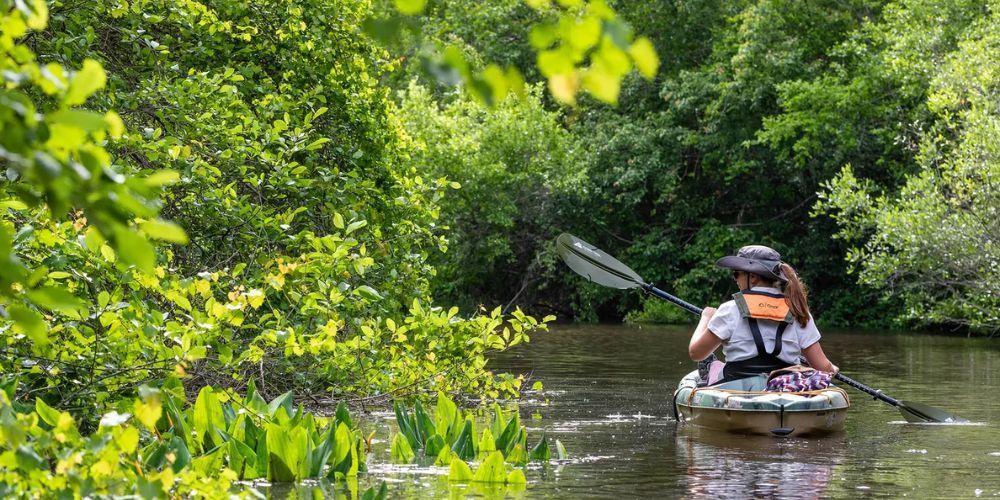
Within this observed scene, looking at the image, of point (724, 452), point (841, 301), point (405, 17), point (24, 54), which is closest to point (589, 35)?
point (405, 17)

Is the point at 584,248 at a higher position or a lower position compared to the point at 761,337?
higher

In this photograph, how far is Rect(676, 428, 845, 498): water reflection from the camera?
7281 mm

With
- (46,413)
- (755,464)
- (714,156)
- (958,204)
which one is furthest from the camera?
(714,156)

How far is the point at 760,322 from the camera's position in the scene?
32.4ft

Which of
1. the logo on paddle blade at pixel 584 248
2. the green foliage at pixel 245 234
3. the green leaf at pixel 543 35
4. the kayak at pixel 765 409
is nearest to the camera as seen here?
the green leaf at pixel 543 35

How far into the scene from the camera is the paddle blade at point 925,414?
430 inches

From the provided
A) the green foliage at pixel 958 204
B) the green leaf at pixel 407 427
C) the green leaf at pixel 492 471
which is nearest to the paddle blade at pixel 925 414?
the green leaf at pixel 407 427

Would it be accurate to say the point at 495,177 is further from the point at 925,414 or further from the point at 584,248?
the point at 925,414

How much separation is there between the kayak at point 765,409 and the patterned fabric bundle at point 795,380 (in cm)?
8

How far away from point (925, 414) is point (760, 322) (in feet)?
7.00

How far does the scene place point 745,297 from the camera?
9766 millimetres

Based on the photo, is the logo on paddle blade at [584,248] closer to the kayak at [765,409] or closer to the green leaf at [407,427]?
the kayak at [765,409]

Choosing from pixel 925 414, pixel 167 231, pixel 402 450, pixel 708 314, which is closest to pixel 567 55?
pixel 167 231

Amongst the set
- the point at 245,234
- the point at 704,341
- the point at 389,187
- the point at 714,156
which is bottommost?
the point at 704,341
